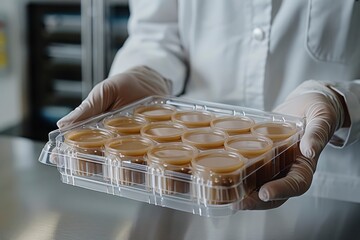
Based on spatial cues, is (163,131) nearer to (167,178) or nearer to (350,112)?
(167,178)

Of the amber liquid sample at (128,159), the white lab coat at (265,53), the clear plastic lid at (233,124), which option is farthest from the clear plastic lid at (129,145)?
the white lab coat at (265,53)

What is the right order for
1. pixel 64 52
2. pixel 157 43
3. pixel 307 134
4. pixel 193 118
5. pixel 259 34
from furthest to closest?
pixel 64 52 → pixel 157 43 → pixel 259 34 → pixel 193 118 → pixel 307 134

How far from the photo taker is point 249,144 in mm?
675

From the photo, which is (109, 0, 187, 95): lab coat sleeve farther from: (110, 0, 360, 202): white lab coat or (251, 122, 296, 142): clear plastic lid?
(251, 122, 296, 142): clear plastic lid

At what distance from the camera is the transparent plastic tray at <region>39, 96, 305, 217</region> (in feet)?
1.93

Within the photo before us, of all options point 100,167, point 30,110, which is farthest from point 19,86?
point 100,167

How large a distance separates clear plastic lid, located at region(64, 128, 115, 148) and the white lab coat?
29 centimetres

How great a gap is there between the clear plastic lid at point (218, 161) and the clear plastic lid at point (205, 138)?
3cm

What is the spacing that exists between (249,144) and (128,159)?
144 mm

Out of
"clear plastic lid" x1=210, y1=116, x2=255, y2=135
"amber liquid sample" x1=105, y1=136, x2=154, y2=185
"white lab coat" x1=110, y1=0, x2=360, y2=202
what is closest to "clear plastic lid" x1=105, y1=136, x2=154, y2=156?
"amber liquid sample" x1=105, y1=136, x2=154, y2=185

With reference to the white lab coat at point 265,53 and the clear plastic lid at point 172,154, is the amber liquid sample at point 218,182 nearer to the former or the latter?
the clear plastic lid at point 172,154

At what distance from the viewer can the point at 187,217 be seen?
0.75m

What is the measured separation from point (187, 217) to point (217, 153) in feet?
0.48

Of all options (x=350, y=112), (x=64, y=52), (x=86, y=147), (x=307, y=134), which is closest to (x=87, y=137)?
(x=86, y=147)
